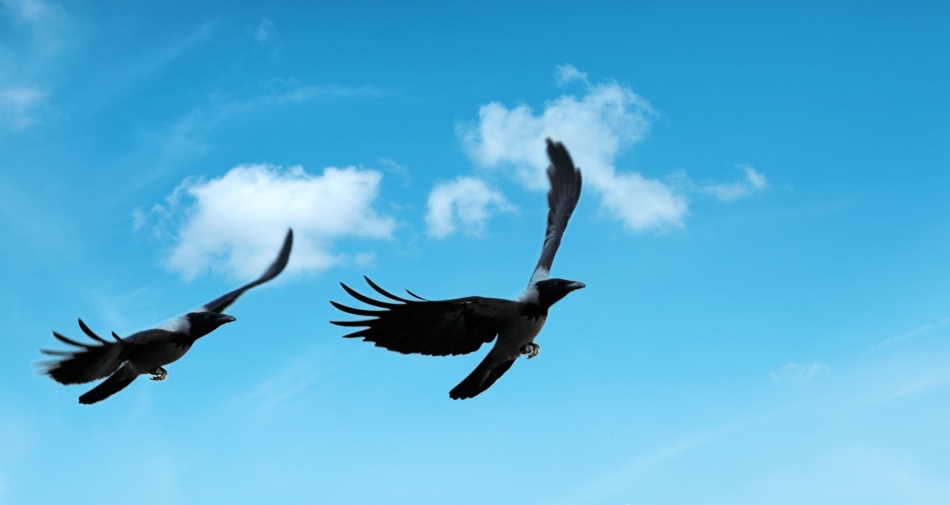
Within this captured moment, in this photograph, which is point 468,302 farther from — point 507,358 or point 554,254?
point 554,254

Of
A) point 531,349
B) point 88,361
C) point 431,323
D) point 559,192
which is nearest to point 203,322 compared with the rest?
point 88,361

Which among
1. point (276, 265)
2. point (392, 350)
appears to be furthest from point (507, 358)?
point (276, 265)

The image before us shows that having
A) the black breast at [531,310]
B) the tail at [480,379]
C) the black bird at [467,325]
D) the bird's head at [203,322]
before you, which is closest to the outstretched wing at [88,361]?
the bird's head at [203,322]

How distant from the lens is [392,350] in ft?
30.5

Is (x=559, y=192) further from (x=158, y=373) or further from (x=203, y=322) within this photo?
(x=158, y=373)

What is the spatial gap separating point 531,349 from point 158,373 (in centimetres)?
421

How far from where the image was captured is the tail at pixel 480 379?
32.5 ft

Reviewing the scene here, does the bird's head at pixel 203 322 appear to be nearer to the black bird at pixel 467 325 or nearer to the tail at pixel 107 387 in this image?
the tail at pixel 107 387


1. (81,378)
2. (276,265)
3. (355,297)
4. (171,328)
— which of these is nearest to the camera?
(355,297)

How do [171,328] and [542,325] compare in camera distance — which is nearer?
[542,325]

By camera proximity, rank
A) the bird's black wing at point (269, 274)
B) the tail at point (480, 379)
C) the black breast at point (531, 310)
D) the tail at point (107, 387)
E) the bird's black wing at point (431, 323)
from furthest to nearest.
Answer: the bird's black wing at point (269, 274) < the tail at point (107, 387) < the tail at point (480, 379) < the black breast at point (531, 310) < the bird's black wing at point (431, 323)

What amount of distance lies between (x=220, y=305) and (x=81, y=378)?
6.87ft

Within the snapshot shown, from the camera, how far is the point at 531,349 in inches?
386

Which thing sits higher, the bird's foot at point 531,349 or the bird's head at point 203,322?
the bird's head at point 203,322
